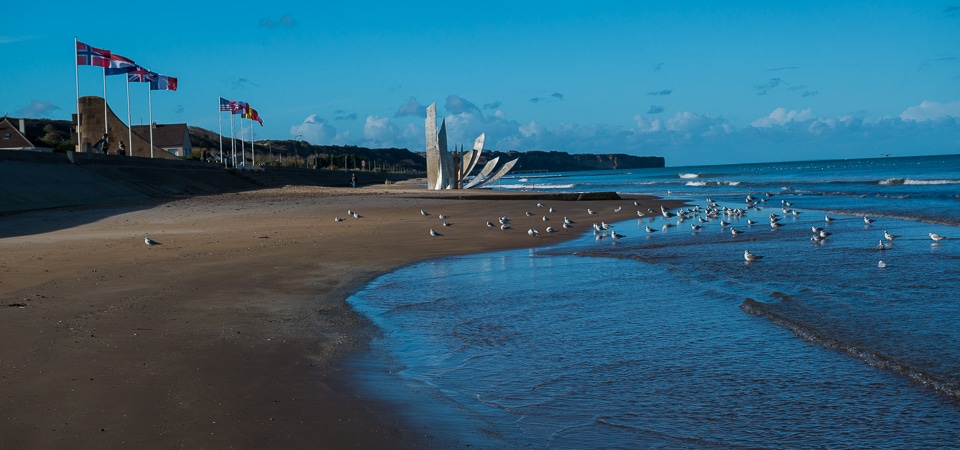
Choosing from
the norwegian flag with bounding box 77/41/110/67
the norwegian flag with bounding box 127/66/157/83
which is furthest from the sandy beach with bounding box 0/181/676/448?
the norwegian flag with bounding box 127/66/157/83

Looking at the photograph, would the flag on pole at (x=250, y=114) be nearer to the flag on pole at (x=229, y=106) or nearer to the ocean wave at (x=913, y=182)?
the flag on pole at (x=229, y=106)

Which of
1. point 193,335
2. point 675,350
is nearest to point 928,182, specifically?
point 675,350

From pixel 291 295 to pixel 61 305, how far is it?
2527 mm

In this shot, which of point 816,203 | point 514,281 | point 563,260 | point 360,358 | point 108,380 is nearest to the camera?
point 108,380

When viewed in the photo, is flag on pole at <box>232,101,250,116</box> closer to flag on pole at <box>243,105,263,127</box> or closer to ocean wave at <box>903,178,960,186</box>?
flag on pole at <box>243,105,263,127</box>

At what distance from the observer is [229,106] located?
5381 cm

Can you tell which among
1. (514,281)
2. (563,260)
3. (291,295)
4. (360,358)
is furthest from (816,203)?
(360,358)

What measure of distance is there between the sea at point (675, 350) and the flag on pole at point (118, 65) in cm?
2796

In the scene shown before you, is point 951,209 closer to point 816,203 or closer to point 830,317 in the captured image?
point 816,203

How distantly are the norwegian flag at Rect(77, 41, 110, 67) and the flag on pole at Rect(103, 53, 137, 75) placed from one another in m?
0.54

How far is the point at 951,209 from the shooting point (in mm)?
26344

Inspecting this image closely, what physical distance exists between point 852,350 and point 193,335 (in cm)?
566

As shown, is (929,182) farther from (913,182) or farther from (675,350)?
(675,350)

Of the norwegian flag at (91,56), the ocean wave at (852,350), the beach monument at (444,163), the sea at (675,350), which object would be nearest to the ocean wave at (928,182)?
the beach monument at (444,163)
